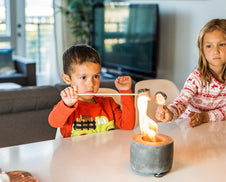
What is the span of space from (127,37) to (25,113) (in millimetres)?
2848

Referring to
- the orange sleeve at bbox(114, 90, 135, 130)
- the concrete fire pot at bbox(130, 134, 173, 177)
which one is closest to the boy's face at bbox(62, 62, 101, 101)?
the orange sleeve at bbox(114, 90, 135, 130)

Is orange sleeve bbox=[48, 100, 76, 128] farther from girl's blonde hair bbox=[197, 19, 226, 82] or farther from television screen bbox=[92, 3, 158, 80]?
television screen bbox=[92, 3, 158, 80]

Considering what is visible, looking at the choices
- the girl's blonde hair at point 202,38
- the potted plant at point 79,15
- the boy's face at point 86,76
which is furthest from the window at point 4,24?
the boy's face at point 86,76

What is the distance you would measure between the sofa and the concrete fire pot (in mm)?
1362

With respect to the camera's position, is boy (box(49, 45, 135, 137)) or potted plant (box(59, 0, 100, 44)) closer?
boy (box(49, 45, 135, 137))

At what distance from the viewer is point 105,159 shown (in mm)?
1100

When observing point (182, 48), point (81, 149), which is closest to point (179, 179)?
point (81, 149)

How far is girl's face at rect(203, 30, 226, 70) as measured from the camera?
1.82 metres

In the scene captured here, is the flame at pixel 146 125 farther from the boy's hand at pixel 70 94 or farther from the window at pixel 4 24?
the window at pixel 4 24

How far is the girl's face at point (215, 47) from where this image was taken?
1.82 meters

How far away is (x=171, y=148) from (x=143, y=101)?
156 mm

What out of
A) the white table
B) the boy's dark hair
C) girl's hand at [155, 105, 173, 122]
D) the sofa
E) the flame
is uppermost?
the boy's dark hair

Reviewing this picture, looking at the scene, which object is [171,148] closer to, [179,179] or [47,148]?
[179,179]

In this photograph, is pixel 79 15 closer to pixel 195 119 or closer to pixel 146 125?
pixel 195 119
